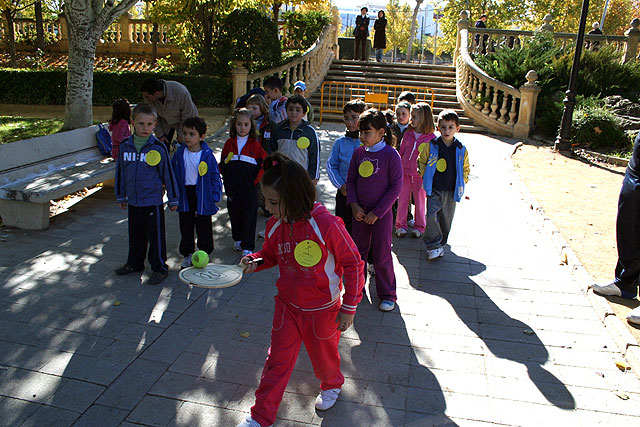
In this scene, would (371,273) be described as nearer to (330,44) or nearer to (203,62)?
(203,62)

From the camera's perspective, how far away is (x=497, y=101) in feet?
55.4

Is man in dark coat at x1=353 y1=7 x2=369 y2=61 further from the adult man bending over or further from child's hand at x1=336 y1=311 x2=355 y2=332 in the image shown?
child's hand at x1=336 y1=311 x2=355 y2=332

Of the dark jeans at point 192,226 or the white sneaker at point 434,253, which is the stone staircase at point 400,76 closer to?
the white sneaker at point 434,253

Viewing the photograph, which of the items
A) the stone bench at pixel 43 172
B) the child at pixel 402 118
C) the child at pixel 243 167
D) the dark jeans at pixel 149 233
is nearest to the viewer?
the dark jeans at pixel 149 233

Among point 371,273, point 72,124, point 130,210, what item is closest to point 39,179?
point 130,210

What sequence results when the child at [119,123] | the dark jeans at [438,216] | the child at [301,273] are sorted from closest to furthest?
the child at [301,273], the dark jeans at [438,216], the child at [119,123]

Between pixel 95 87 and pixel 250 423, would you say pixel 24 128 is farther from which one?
pixel 250 423

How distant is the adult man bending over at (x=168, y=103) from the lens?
6.97 m

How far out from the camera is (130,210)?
18.0ft

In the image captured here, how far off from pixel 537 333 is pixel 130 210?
4.05 m

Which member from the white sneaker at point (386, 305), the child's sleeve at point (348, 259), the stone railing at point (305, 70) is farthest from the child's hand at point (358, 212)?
the stone railing at point (305, 70)

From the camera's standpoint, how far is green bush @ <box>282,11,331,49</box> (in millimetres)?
23562

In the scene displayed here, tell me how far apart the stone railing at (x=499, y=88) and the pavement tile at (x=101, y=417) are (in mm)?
14566

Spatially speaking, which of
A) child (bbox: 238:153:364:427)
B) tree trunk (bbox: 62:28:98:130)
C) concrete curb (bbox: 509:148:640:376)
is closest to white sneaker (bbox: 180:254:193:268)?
child (bbox: 238:153:364:427)
